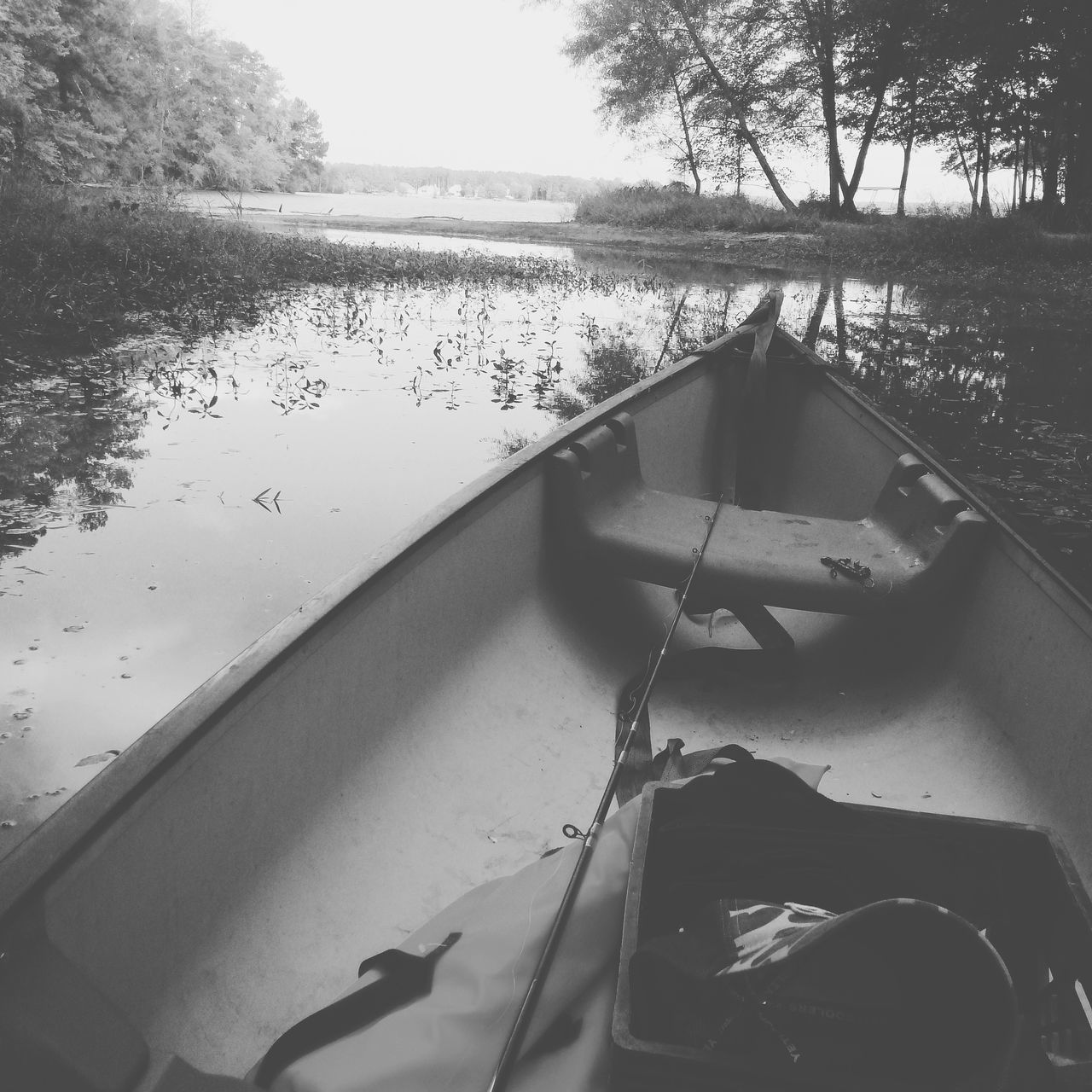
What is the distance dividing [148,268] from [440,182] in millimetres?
62994

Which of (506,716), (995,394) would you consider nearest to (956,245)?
(995,394)

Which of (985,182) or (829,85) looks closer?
(985,182)

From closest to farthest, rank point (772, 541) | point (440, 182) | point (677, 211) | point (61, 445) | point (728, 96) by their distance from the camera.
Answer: point (772, 541), point (61, 445), point (677, 211), point (728, 96), point (440, 182)

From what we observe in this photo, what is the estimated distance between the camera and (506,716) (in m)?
2.13

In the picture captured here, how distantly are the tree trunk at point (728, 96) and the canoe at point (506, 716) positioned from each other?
25.2 meters

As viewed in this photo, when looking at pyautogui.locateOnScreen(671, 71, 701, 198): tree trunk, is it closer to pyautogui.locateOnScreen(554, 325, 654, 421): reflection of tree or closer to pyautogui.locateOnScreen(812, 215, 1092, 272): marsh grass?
pyautogui.locateOnScreen(812, 215, 1092, 272): marsh grass

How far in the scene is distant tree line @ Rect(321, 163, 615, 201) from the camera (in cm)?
6106

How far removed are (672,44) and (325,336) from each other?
24543 millimetres

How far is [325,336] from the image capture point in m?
7.67

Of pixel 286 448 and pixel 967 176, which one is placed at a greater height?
pixel 967 176

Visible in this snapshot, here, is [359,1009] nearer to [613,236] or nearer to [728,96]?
[613,236]

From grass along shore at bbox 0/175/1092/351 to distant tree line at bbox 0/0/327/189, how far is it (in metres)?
4.30

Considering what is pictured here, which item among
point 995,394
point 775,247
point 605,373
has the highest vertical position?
point 775,247

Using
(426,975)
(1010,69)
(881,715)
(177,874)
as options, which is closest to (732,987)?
(426,975)
